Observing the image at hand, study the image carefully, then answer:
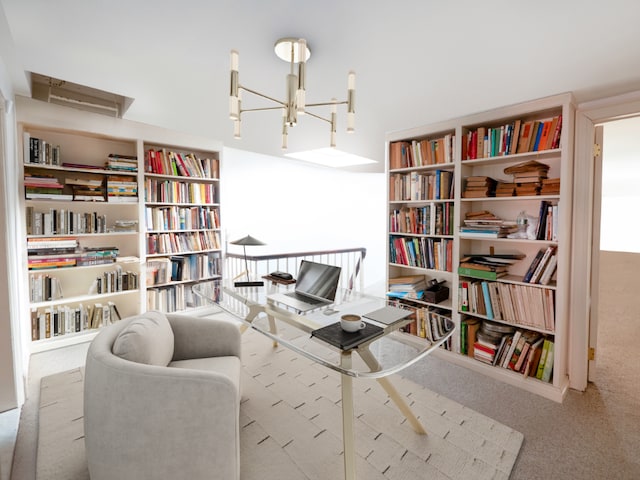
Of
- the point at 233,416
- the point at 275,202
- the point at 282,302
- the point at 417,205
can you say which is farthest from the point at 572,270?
the point at 275,202

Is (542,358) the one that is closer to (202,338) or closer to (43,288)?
(202,338)

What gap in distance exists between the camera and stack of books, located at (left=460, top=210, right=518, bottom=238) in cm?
247

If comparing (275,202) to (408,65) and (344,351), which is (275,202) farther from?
(344,351)

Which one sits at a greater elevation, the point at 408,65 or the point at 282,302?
the point at 408,65

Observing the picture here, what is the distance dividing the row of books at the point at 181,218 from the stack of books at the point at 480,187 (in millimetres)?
2880

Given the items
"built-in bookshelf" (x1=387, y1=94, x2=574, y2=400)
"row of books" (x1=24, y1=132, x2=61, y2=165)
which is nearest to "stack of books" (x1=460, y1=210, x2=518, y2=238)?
"built-in bookshelf" (x1=387, y1=94, x2=574, y2=400)

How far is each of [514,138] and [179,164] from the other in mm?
3330

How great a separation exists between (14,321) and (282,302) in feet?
5.76

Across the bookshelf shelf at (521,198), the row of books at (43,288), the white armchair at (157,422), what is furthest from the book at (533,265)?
the row of books at (43,288)

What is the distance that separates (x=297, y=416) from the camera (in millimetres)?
1996

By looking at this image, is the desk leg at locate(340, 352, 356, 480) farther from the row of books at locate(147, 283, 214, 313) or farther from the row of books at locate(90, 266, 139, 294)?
the row of books at locate(90, 266, 139, 294)

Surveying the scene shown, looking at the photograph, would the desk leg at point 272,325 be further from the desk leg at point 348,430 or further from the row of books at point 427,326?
the row of books at point 427,326

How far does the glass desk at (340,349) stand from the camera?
143 cm

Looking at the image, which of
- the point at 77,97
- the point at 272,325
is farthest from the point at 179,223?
the point at 272,325
